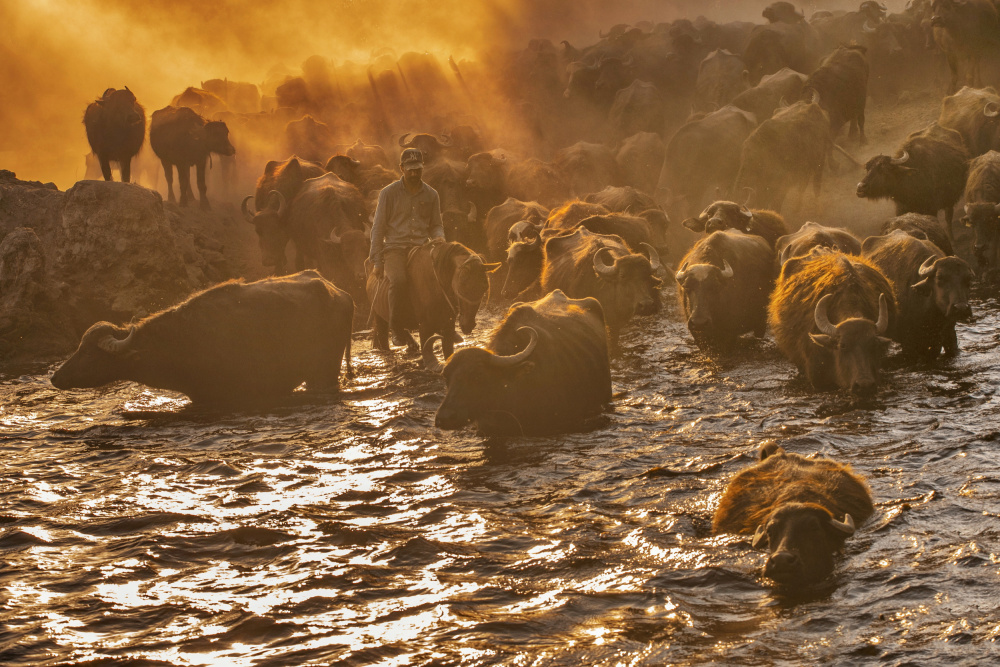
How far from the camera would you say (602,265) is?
12.1 m

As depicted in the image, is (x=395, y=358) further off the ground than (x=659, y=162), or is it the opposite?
(x=659, y=162)

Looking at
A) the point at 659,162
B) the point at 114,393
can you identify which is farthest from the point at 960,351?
the point at 659,162

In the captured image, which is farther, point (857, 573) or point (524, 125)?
point (524, 125)

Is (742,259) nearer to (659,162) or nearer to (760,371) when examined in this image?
(760,371)

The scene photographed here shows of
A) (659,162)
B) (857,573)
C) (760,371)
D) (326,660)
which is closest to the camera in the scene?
(326,660)

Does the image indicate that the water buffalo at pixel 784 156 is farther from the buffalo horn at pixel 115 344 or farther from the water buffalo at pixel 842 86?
the buffalo horn at pixel 115 344

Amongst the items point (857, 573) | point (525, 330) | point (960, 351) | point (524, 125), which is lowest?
point (857, 573)

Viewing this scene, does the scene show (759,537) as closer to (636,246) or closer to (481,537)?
(481,537)

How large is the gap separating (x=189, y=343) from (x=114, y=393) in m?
2.07

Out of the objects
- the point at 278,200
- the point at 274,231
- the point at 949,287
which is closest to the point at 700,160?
the point at 278,200

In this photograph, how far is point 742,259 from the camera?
12.2m

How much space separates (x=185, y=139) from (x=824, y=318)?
19.4m

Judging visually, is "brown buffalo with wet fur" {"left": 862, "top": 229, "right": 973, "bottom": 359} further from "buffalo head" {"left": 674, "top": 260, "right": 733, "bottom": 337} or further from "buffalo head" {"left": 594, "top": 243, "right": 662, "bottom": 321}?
"buffalo head" {"left": 594, "top": 243, "right": 662, "bottom": 321}

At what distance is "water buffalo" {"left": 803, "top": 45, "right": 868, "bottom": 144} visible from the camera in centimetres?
2547
